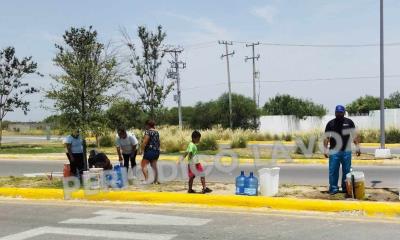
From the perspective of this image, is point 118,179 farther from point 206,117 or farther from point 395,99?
point 395,99

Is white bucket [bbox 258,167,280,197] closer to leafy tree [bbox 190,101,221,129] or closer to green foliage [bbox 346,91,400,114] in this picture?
leafy tree [bbox 190,101,221,129]

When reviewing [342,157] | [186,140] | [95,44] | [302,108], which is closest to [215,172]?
[95,44]

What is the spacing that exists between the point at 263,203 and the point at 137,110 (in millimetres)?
14968

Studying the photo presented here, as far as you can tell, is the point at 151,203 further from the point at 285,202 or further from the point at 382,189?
the point at 382,189

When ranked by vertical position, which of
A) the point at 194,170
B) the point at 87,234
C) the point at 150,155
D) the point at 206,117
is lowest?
the point at 87,234

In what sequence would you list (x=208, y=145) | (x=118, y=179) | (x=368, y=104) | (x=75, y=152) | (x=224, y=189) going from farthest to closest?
(x=368, y=104) → (x=208, y=145) → (x=75, y=152) → (x=118, y=179) → (x=224, y=189)

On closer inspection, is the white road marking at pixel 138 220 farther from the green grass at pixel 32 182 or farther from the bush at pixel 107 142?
the bush at pixel 107 142

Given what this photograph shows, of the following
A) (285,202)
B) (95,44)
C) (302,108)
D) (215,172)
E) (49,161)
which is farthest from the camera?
(302,108)

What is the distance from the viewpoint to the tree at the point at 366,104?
253ft

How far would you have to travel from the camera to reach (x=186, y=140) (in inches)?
1077

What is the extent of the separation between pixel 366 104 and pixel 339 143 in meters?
72.2

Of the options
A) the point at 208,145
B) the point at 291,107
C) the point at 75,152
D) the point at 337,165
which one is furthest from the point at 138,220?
the point at 291,107

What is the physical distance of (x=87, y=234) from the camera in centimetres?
764

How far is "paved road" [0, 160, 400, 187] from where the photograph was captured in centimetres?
1355
